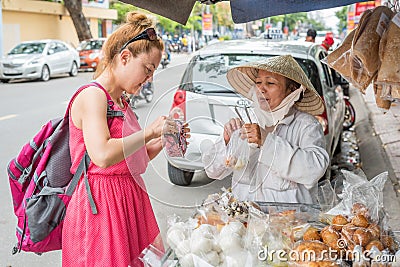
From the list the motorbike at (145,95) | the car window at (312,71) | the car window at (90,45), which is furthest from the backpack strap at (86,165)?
the car window at (90,45)

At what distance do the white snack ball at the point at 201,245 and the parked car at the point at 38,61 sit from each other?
15.8 metres

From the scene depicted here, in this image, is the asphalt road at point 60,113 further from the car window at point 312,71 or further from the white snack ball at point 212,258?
the car window at point 312,71

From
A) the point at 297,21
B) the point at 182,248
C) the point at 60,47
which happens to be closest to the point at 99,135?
the point at 182,248

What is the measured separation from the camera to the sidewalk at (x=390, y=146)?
4883 mm

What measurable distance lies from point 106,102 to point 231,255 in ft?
2.86

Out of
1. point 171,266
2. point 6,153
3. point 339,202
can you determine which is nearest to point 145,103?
point 171,266

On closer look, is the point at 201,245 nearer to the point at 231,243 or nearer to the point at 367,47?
the point at 231,243

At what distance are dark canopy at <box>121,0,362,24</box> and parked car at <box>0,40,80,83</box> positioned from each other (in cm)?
1497

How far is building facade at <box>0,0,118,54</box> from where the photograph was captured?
23.8 m

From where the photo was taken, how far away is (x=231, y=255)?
1603 millimetres

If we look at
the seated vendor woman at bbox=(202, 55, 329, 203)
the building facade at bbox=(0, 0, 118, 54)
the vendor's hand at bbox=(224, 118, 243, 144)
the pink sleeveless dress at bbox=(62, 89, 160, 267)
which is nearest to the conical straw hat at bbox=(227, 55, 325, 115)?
the seated vendor woman at bbox=(202, 55, 329, 203)

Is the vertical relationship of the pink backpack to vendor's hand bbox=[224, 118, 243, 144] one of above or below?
below

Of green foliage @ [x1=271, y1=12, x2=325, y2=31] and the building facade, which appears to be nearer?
the building facade

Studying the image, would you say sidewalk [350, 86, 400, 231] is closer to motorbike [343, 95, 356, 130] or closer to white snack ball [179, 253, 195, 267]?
motorbike [343, 95, 356, 130]
